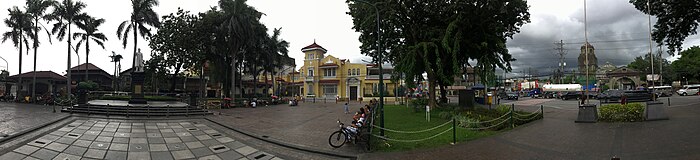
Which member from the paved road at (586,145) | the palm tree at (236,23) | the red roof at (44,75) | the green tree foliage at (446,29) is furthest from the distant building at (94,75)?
the paved road at (586,145)

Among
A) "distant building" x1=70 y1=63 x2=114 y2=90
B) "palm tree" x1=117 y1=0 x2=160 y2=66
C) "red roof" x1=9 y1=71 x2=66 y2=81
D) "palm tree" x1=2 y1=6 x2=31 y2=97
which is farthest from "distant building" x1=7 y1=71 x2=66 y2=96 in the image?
"palm tree" x1=117 y1=0 x2=160 y2=66

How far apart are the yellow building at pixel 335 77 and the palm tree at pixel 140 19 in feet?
71.9

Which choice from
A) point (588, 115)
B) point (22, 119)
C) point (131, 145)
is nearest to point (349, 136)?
point (131, 145)

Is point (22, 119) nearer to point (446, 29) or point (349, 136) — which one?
point (349, 136)

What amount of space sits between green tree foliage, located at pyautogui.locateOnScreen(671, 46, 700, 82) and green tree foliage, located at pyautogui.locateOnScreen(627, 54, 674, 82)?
6.78 ft

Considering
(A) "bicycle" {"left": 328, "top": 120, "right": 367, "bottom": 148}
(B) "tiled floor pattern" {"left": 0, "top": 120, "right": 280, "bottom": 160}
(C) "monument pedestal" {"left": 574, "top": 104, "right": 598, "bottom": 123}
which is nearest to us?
(B) "tiled floor pattern" {"left": 0, "top": 120, "right": 280, "bottom": 160}

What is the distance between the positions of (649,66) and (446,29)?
73.7 meters

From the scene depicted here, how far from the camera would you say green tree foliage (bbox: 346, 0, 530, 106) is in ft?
60.6

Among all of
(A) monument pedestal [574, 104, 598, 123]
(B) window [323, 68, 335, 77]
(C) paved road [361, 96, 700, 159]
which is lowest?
(C) paved road [361, 96, 700, 159]

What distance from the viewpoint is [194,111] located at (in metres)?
20.2

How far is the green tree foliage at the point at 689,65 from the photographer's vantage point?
153 feet

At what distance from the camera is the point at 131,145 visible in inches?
382

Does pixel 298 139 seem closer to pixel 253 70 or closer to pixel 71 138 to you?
pixel 71 138

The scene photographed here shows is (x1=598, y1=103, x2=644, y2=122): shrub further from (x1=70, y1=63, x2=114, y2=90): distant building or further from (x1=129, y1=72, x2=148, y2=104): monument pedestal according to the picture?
(x1=70, y1=63, x2=114, y2=90): distant building
